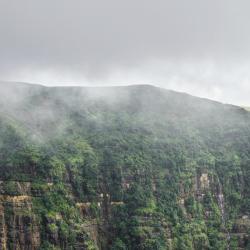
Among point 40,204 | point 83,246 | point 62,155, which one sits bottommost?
point 83,246

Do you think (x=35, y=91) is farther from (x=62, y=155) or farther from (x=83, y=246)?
(x=83, y=246)

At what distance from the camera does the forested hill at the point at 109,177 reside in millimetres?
155875

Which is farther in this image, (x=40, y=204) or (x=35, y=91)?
(x=35, y=91)

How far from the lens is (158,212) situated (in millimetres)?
172625

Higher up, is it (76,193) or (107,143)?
(107,143)

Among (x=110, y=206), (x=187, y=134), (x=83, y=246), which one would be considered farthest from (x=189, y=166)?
(x=83, y=246)

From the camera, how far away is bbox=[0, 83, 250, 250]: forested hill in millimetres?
155875

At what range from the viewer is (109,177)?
174 m

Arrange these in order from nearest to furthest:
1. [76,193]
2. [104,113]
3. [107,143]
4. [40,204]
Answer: [40,204] < [76,193] < [107,143] < [104,113]

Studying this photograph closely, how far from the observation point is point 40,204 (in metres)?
156

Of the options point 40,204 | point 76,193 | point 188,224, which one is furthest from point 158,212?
point 40,204

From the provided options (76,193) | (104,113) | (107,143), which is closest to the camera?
(76,193)

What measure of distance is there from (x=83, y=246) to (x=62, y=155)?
25.1 metres

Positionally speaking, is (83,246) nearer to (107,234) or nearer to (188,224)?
(107,234)
